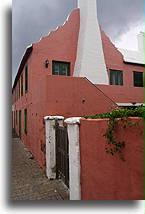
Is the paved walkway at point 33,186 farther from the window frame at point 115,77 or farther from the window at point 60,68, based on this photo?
the window frame at point 115,77

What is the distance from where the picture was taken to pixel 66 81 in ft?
19.9

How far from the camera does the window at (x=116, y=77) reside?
36.4ft

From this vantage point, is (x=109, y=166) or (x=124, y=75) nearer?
(x=109, y=166)

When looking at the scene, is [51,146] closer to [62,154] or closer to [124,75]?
[62,154]

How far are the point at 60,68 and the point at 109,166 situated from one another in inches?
292

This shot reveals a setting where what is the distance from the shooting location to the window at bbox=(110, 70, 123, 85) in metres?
11.1

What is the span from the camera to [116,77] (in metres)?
11.2

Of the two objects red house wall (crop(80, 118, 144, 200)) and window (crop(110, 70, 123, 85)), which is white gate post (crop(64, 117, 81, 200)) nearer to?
red house wall (crop(80, 118, 144, 200))

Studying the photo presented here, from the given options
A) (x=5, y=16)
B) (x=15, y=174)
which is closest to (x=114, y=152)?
(x=5, y=16)

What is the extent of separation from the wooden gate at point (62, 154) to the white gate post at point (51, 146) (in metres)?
0.12

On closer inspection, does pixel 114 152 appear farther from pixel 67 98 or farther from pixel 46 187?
pixel 67 98

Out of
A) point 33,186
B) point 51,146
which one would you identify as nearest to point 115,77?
point 51,146

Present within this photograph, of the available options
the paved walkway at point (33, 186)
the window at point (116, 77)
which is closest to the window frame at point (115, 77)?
the window at point (116, 77)

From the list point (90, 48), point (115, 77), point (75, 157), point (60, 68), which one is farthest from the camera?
point (115, 77)
